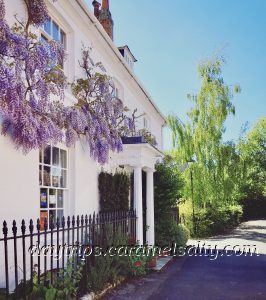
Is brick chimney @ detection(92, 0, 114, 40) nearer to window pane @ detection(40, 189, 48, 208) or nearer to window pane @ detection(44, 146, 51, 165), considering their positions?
window pane @ detection(44, 146, 51, 165)

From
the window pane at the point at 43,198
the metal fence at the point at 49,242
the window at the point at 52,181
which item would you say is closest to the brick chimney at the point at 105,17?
the window at the point at 52,181

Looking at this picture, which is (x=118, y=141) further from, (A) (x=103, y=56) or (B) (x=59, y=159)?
(A) (x=103, y=56)

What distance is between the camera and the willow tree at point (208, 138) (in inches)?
826

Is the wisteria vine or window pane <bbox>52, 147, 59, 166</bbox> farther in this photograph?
window pane <bbox>52, 147, 59, 166</bbox>

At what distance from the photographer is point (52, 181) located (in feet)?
26.7

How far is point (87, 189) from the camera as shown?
31.1 feet

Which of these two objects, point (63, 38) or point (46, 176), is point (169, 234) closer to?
point (46, 176)

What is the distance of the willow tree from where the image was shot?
21.0 m

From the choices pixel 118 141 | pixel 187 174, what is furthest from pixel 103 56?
pixel 187 174

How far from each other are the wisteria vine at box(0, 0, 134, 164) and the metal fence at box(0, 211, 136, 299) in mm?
1419

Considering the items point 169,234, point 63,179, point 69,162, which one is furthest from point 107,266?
point 169,234

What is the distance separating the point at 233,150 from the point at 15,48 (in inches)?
696

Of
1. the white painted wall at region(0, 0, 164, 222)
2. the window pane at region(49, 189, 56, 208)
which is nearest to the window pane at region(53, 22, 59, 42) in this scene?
the white painted wall at region(0, 0, 164, 222)

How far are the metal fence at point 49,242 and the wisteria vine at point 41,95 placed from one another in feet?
4.66
